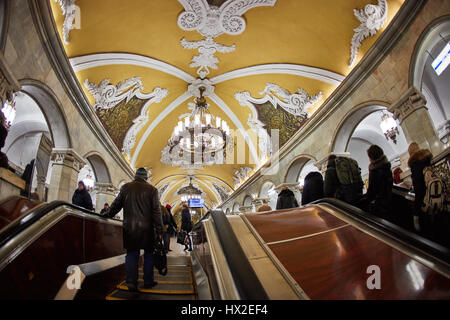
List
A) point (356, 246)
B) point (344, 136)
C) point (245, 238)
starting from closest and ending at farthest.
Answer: point (356, 246)
point (245, 238)
point (344, 136)

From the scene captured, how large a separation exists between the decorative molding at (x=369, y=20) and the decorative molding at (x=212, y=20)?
7.29ft

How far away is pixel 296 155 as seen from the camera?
9.40 metres

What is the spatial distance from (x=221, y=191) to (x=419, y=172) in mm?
19592

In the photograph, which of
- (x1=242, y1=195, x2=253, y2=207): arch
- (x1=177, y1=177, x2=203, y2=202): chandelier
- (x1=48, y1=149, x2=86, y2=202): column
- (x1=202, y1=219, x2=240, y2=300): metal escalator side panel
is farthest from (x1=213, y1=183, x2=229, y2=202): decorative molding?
(x1=202, y1=219, x2=240, y2=300): metal escalator side panel

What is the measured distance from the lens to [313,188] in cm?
430

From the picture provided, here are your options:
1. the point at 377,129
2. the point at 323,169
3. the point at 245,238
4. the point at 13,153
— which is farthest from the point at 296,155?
the point at 13,153

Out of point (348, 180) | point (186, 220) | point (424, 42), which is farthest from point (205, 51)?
point (348, 180)

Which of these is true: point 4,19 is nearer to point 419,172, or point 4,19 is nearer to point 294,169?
point 419,172

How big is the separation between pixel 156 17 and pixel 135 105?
4.00 meters

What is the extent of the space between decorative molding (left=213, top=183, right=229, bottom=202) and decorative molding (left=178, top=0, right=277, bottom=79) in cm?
1423

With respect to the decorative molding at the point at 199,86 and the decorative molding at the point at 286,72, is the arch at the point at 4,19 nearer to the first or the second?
the decorative molding at the point at 199,86

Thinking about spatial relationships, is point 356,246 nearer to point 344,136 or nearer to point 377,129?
point 344,136

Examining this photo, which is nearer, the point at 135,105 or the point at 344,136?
the point at 344,136

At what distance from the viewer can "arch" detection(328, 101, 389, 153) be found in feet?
19.7
